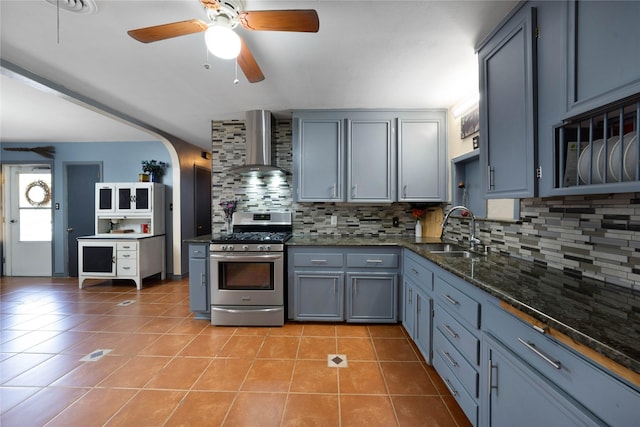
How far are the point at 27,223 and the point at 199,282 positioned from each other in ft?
14.8

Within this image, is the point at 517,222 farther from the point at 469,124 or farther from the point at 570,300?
the point at 469,124

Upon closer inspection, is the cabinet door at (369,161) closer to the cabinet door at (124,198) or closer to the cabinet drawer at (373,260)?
the cabinet drawer at (373,260)

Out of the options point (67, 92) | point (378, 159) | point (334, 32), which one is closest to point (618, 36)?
point (334, 32)

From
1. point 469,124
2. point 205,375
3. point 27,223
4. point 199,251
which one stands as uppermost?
point 469,124

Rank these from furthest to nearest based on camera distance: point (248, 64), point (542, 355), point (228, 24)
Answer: point (248, 64), point (228, 24), point (542, 355)

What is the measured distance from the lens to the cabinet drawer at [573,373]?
2.16 feet

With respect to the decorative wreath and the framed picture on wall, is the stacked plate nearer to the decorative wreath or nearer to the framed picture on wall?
the framed picture on wall

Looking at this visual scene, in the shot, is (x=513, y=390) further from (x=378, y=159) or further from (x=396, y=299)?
(x=378, y=159)

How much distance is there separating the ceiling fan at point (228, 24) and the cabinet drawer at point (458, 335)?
1805 mm

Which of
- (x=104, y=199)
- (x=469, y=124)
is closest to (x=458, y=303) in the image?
(x=469, y=124)

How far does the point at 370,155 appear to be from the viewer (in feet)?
9.99

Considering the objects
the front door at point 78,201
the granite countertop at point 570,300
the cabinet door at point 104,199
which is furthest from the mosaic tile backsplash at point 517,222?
the front door at point 78,201

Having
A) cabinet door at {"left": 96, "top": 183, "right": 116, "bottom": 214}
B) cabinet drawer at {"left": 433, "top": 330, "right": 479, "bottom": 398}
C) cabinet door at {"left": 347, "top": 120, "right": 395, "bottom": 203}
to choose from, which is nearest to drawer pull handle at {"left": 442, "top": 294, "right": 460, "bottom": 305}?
cabinet drawer at {"left": 433, "top": 330, "right": 479, "bottom": 398}

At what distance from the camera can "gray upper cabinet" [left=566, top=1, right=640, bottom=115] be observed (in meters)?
0.89
